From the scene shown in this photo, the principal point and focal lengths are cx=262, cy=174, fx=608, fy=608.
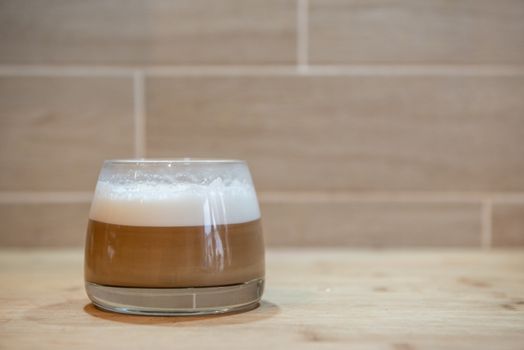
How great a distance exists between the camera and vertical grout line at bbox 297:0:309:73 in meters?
1.00

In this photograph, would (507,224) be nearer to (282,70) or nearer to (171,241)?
(282,70)

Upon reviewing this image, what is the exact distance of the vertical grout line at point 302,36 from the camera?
3.29 ft

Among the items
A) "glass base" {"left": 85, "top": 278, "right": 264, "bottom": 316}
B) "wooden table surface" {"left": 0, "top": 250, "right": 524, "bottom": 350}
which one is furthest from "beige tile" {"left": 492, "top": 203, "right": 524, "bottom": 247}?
"glass base" {"left": 85, "top": 278, "right": 264, "bottom": 316}

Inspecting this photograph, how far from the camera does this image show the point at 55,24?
101 centimetres

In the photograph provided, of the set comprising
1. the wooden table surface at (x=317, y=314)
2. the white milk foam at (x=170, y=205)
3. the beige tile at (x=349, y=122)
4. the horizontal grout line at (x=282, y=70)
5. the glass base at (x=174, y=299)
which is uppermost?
the horizontal grout line at (x=282, y=70)

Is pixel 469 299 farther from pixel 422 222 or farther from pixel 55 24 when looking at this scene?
pixel 55 24

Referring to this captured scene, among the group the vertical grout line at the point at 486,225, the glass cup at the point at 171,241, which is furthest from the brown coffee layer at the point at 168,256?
the vertical grout line at the point at 486,225

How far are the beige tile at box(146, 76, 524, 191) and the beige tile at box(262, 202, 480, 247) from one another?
0.15ft

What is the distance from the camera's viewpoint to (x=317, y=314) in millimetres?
571

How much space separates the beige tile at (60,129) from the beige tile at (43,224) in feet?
0.11

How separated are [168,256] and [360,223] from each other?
560mm

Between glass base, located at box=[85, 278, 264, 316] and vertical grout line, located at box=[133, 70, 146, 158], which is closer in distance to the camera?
glass base, located at box=[85, 278, 264, 316]

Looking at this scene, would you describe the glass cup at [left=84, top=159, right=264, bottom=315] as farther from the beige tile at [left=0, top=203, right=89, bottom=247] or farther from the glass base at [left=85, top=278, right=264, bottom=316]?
the beige tile at [left=0, top=203, right=89, bottom=247]

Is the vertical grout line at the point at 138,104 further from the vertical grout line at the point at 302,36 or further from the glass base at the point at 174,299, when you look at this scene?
the glass base at the point at 174,299
